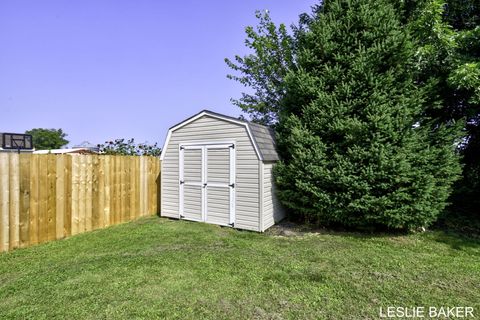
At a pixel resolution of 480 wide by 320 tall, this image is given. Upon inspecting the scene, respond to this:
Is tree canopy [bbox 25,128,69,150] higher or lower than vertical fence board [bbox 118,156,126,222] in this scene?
higher

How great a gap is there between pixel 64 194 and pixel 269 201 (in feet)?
14.8

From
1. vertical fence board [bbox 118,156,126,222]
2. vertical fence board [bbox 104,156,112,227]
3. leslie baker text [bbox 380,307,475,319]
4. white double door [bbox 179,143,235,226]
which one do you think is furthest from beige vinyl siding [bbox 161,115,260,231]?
leslie baker text [bbox 380,307,475,319]

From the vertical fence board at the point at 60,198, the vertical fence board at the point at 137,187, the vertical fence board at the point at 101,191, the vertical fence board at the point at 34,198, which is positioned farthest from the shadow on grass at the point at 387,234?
the vertical fence board at the point at 34,198

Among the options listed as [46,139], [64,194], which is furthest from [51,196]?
[46,139]

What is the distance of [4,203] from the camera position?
4.23 metres

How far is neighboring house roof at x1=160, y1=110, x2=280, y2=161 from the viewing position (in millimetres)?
5785

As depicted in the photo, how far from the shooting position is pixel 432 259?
4.11 metres

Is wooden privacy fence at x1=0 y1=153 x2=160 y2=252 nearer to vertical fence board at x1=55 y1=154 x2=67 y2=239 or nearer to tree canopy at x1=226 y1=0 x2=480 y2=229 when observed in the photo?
vertical fence board at x1=55 y1=154 x2=67 y2=239

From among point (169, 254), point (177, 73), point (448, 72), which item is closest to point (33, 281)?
point (169, 254)

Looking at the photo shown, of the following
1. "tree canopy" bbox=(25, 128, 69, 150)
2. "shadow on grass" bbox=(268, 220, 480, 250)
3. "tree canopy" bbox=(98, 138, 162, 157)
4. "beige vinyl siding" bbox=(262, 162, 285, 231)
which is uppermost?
"tree canopy" bbox=(25, 128, 69, 150)

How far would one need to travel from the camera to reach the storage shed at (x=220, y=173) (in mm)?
5789

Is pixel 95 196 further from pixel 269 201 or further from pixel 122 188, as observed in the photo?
pixel 269 201

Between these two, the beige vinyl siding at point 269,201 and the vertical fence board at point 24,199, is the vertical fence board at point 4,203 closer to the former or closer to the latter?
the vertical fence board at point 24,199

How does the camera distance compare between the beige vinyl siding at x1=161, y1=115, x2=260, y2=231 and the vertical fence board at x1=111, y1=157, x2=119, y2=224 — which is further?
the vertical fence board at x1=111, y1=157, x2=119, y2=224
